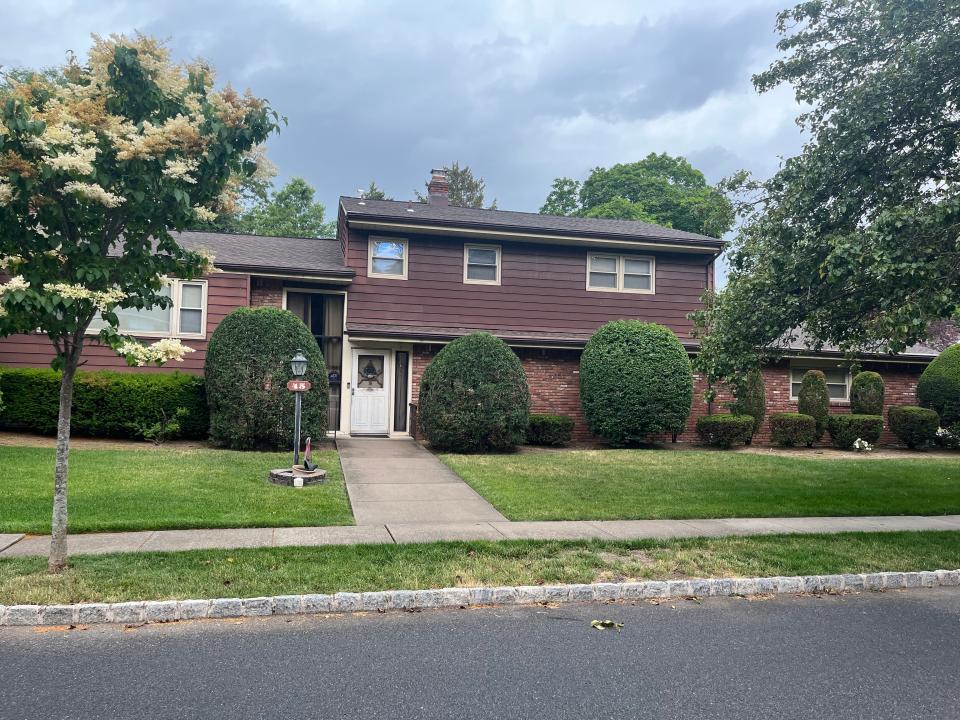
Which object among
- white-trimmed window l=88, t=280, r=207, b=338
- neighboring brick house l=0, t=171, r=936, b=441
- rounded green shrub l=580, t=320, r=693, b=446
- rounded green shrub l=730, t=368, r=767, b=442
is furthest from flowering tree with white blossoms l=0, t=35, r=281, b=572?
rounded green shrub l=730, t=368, r=767, b=442

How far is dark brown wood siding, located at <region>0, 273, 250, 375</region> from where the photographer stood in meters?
15.1

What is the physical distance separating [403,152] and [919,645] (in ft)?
144

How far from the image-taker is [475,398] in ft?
44.9

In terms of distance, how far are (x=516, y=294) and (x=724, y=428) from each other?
6.01 metres

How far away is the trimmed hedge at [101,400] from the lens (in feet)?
44.1

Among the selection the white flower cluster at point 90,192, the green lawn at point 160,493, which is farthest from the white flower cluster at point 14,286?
the green lawn at point 160,493

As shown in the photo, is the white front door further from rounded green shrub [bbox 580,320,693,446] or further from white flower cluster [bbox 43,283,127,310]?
white flower cluster [bbox 43,283,127,310]

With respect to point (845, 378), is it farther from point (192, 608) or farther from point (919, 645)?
point (192, 608)

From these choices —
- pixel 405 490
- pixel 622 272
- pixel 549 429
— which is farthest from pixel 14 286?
pixel 622 272

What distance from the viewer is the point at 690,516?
8797 millimetres

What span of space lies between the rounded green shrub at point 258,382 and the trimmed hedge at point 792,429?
10807 millimetres

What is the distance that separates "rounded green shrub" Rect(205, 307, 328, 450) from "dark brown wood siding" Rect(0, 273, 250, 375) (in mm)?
2665

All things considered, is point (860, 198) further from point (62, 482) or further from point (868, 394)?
point (868, 394)

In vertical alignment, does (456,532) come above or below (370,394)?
below
